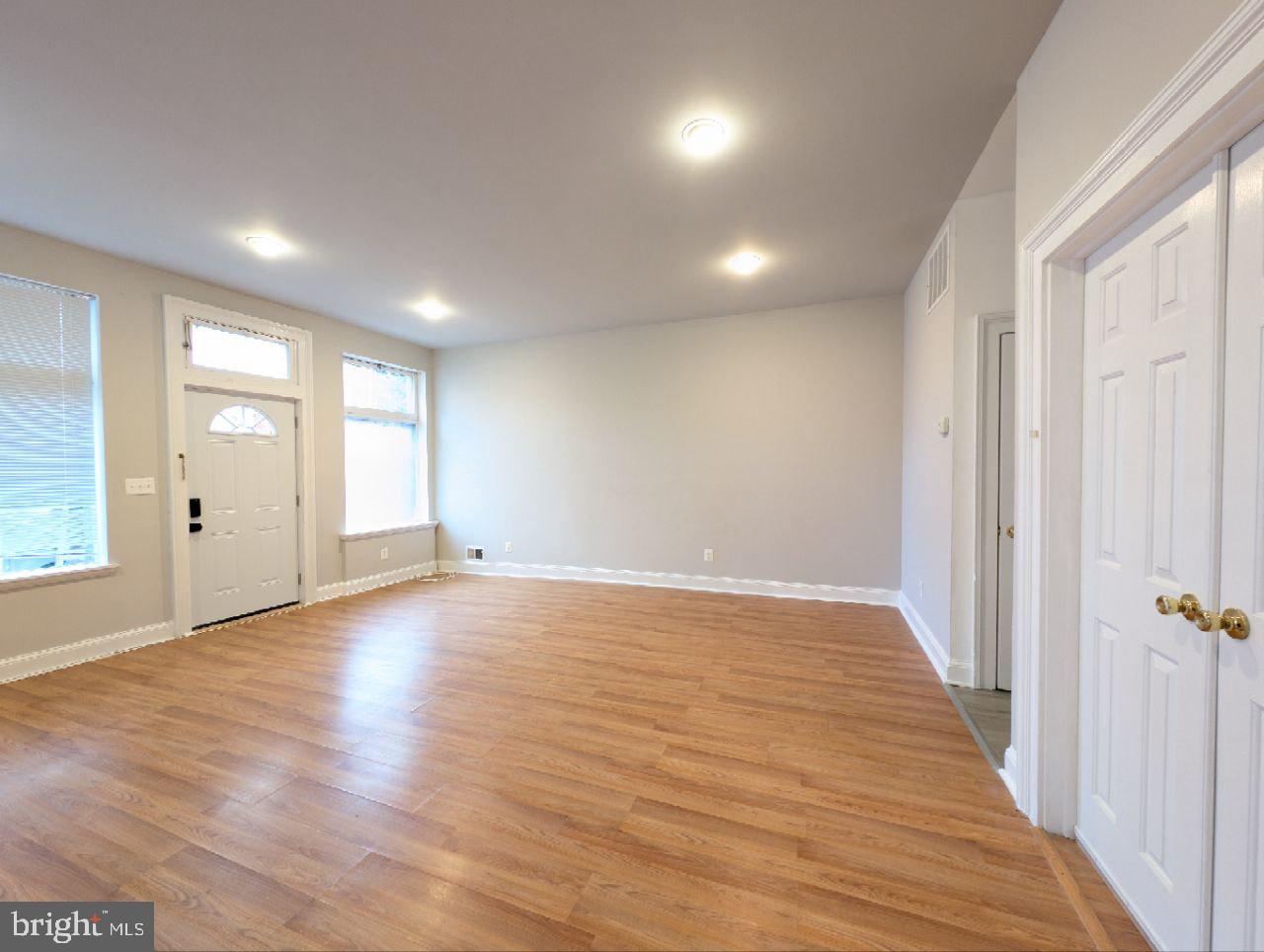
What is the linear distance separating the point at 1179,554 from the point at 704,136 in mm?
2317

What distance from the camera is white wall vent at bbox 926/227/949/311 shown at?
10.2 ft

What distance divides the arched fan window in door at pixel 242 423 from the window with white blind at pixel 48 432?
75 cm

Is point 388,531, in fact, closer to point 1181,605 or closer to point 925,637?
point 925,637

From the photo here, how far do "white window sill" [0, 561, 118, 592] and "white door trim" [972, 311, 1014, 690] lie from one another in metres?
5.83

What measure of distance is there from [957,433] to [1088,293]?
4.59 ft

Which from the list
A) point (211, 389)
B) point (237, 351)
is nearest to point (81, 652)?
point (211, 389)

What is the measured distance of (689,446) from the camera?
5.29 meters

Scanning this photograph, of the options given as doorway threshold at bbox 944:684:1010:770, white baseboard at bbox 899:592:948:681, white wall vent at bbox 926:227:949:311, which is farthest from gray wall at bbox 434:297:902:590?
doorway threshold at bbox 944:684:1010:770

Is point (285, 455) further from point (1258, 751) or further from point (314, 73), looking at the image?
point (1258, 751)

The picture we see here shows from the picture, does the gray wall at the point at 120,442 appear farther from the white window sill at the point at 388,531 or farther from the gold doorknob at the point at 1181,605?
the gold doorknob at the point at 1181,605

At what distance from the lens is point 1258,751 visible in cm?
101

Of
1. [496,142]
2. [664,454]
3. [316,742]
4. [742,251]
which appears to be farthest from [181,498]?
[742,251]

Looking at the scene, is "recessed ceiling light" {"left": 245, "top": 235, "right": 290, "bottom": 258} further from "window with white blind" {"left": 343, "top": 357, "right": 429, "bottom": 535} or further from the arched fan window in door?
"window with white blind" {"left": 343, "top": 357, "right": 429, "bottom": 535}

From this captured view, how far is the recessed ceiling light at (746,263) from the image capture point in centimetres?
364
